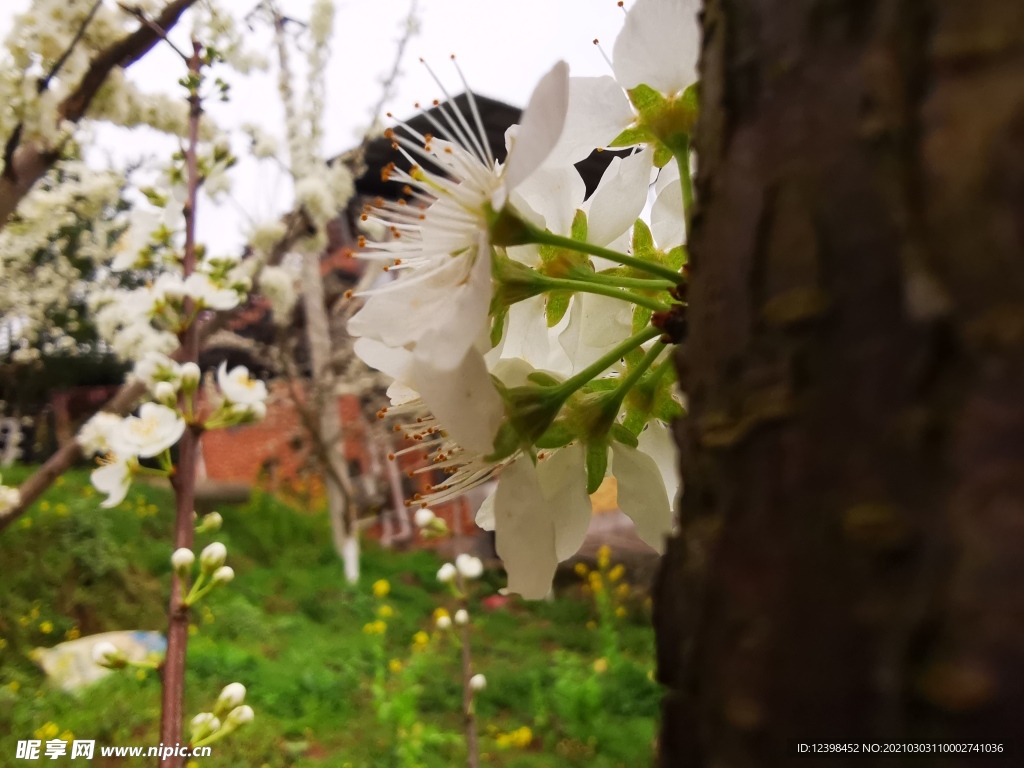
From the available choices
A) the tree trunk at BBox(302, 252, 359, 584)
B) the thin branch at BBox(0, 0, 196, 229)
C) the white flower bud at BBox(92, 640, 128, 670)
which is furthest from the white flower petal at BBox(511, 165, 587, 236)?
the tree trunk at BBox(302, 252, 359, 584)

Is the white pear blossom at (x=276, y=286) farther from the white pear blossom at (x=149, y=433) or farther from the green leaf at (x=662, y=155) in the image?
the green leaf at (x=662, y=155)

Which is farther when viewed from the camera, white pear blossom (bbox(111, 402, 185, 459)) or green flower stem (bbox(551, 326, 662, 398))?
white pear blossom (bbox(111, 402, 185, 459))

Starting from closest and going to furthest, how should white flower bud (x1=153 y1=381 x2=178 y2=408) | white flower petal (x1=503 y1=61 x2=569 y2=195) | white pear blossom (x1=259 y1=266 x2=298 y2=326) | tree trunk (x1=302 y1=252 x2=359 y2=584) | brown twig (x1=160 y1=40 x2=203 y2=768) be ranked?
white flower petal (x1=503 y1=61 x2=569 y2=195)
brown twig (x1=160 y1=40 x2=203 y2=768)
white flower bud (x1=153 y1=381 x2=178 y2=408)
white pear blossom (x1=259 y1=266 x2=298 y2=326)
tree trunk (x1=302 y1=252 x2=359 y2=584)

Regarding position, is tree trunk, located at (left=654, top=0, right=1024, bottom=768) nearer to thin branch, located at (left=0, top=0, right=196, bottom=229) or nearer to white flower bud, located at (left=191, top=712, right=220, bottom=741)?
white flower bud, located at (left=191, top=712, right=220, bottom=741)

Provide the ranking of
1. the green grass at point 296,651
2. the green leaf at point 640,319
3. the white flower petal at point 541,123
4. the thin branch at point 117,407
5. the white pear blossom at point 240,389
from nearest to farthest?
the white flower petal at point 541,123 → the green leaf at point 640,319 → the white pear blossom at point 240,389 → the thin branch at point 117,407 → the green grass at point 296,651

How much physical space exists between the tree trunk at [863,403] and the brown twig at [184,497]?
0.55 m

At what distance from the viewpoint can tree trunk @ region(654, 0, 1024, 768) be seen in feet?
0.32

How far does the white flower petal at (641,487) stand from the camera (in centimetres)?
30

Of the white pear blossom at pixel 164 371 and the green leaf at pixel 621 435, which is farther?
the white pear blossom at pixel 164 371

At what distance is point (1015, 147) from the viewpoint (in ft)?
0.33

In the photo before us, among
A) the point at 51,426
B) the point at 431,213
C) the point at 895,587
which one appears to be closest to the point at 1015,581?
the point at 895,587

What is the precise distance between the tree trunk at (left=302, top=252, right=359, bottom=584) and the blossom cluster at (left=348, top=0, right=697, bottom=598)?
2858 millimetres

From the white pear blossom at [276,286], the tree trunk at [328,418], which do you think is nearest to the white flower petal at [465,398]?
the white pear blossom at [276,286]

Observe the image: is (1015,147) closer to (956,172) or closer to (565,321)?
(956,172)
